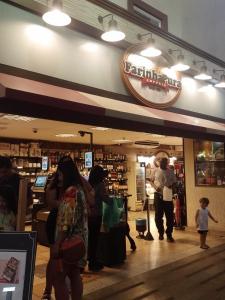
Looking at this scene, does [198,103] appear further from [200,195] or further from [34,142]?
[34,142]

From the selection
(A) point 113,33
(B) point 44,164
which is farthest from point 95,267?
(B) point 44,164

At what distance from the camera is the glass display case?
7840 mm

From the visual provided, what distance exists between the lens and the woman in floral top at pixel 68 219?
117 inches

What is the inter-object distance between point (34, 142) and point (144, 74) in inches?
255

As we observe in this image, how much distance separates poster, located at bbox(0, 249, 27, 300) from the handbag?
40.3 inches

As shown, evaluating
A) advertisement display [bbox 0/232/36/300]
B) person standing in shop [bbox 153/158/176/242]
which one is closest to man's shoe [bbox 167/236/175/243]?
person standing in shop [bbox 153/158/176/242]

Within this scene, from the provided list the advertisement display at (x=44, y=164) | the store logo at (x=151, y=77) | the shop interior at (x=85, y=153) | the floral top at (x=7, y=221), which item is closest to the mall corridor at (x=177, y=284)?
the floral top at (x=7, y=221)

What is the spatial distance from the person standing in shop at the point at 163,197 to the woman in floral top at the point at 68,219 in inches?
157

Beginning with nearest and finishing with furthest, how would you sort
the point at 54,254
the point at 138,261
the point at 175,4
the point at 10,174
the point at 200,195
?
the point at 54,254, the point at 10,174, the point at 138,261, the point at 175,4, the point at 200,195

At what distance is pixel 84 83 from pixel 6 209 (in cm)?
239

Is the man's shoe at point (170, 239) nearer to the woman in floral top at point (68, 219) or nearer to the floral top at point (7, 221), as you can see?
the woman in floral top at point (68, 219)

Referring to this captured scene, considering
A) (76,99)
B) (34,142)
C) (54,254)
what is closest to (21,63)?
(76,99)

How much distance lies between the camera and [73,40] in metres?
4.74

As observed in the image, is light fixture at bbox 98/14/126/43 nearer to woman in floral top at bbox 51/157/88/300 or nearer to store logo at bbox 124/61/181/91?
store logo at bbox 124/61/181/91
